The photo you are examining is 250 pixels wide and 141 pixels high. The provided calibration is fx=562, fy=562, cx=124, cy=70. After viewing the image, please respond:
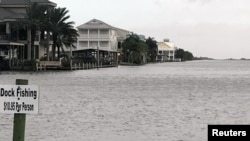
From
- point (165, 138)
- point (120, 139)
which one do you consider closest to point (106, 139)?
point (120, 139)

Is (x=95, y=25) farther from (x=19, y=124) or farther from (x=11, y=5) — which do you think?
(x=19, y=124)

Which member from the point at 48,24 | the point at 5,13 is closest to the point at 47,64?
the point at 48,24

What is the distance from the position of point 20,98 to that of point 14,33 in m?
86.8

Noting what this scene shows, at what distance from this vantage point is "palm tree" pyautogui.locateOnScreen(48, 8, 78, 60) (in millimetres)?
92562

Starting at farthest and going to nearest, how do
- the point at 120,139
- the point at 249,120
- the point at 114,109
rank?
1. the point at 114,109
2. the point at 249,120
3. the point at 120,139

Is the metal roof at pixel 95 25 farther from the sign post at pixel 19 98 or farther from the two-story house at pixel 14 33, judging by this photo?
the sign post at pixel 19 98

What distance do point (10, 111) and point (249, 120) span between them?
1808 centimetres

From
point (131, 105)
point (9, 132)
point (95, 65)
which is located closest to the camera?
point (9, 132)

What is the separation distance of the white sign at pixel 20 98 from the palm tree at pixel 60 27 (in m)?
83.6

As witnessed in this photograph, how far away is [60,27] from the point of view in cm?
9312

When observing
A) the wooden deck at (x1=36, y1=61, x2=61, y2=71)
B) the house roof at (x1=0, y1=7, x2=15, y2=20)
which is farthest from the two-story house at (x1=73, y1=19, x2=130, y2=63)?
the wooden deck at (x1=36, y1=61, x2=61, y2=71)

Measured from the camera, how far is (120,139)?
19938 mm

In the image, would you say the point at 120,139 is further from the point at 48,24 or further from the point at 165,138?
the point at 48,24

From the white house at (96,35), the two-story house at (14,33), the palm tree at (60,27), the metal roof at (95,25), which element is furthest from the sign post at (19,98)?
the metal roof at (95,25)
